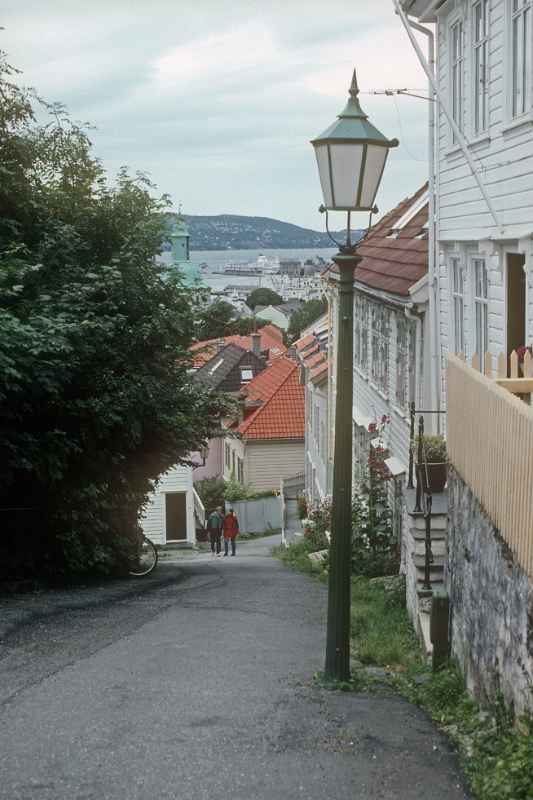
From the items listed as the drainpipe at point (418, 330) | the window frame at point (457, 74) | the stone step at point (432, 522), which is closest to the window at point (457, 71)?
the window frame at point (457, 74)

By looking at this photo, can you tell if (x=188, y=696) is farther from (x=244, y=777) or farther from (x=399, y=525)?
(x=399, y=525)

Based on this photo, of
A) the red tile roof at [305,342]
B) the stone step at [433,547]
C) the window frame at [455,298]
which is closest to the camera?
the stone step at [433,547]

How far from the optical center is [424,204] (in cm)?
2172

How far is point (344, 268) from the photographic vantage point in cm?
807

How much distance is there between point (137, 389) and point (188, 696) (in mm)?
8846

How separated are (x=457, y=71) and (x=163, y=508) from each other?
97.7 ft

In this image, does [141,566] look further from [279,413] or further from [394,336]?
[279,413]

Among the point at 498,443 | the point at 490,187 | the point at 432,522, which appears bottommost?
the point at 432,522

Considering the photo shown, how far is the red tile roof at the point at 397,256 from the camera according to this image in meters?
17.0

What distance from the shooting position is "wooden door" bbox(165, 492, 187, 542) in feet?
139

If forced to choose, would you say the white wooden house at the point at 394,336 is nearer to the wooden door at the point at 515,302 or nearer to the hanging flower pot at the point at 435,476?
the hanging flower pot at the point at 435,476

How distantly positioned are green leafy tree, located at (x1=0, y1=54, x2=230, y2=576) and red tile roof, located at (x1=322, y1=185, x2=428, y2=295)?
132 inches

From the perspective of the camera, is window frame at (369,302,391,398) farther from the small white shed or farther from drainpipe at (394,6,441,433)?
the small white shed

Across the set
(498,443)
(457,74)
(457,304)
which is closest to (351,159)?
(498,443)
